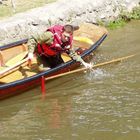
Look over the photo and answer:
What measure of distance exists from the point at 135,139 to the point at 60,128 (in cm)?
124

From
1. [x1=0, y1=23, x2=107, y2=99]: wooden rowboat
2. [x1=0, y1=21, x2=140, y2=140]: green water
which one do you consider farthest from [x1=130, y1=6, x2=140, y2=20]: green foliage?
[x1=0, y1=21, x2=140, y2=140]: green water

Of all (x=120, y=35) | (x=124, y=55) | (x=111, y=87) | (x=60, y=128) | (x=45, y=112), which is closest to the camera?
(x=60, y=128)

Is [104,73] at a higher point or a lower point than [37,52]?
lower

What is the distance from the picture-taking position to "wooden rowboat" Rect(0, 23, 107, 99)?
8633 millimetres

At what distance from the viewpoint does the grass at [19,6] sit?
12.2 metres

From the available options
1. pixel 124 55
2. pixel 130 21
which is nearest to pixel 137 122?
pixel 124 55

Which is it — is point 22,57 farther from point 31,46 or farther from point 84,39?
point 84,39

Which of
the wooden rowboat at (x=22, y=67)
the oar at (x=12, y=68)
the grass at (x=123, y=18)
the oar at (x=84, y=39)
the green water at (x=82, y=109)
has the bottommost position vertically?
the grass at (x=123, y=18)

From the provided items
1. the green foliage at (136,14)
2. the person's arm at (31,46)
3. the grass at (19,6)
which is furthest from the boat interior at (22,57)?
the green foliage at (136,14)

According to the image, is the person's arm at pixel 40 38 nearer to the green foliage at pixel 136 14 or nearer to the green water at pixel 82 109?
the green water at pixel 82 109

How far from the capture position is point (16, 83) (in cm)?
848

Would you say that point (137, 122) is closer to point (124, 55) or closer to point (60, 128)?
point (60, 128)

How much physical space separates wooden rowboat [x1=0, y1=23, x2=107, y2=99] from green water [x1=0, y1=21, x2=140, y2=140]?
233mm

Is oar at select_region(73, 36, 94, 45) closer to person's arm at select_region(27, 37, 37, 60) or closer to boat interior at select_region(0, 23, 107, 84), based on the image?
boat interior at select_region(0, 23, 107, 84)
